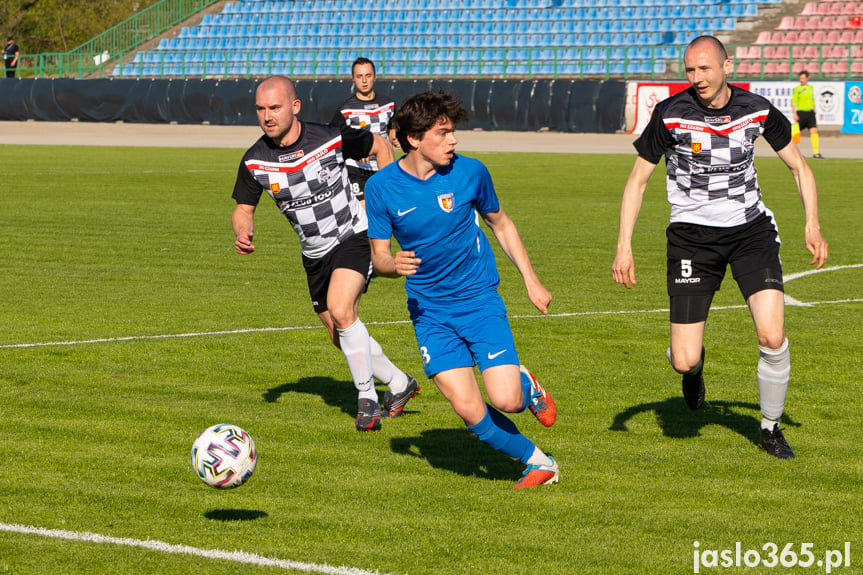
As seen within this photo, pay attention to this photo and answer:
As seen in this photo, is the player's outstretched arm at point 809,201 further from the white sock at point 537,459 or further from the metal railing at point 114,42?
the metal railing at point 114,42

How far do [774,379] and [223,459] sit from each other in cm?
297

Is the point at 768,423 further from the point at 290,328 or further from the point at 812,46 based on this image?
the point at 812,46

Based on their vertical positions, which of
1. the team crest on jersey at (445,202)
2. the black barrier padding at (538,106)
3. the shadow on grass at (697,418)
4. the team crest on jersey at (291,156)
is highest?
the team crest on jersey at (291,156)

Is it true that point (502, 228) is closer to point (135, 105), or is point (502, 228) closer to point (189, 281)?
point (189, 281)

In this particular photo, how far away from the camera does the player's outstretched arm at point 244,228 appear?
683cm

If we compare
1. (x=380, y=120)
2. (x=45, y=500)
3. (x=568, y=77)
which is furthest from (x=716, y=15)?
(x=45, y=500)

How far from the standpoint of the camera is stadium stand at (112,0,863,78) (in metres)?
39.8

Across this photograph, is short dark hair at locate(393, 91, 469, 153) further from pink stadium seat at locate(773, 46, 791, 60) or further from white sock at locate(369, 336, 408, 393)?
pink stadium seat at locate(773, 46, 791, 60)

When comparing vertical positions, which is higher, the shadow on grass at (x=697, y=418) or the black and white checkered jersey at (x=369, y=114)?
the black and white checkered jersey at (x=369, y=114)

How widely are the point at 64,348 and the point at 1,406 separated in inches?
72.0

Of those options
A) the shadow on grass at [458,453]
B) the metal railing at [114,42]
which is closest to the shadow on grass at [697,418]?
the shadow on grass at [458,453]

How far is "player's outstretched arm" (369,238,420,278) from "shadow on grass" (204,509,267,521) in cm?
128

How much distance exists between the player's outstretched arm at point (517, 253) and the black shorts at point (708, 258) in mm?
1083

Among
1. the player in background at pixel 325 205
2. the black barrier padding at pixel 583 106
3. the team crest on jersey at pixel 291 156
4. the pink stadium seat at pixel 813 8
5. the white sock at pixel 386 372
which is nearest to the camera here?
the player in background at pixel 325 205
